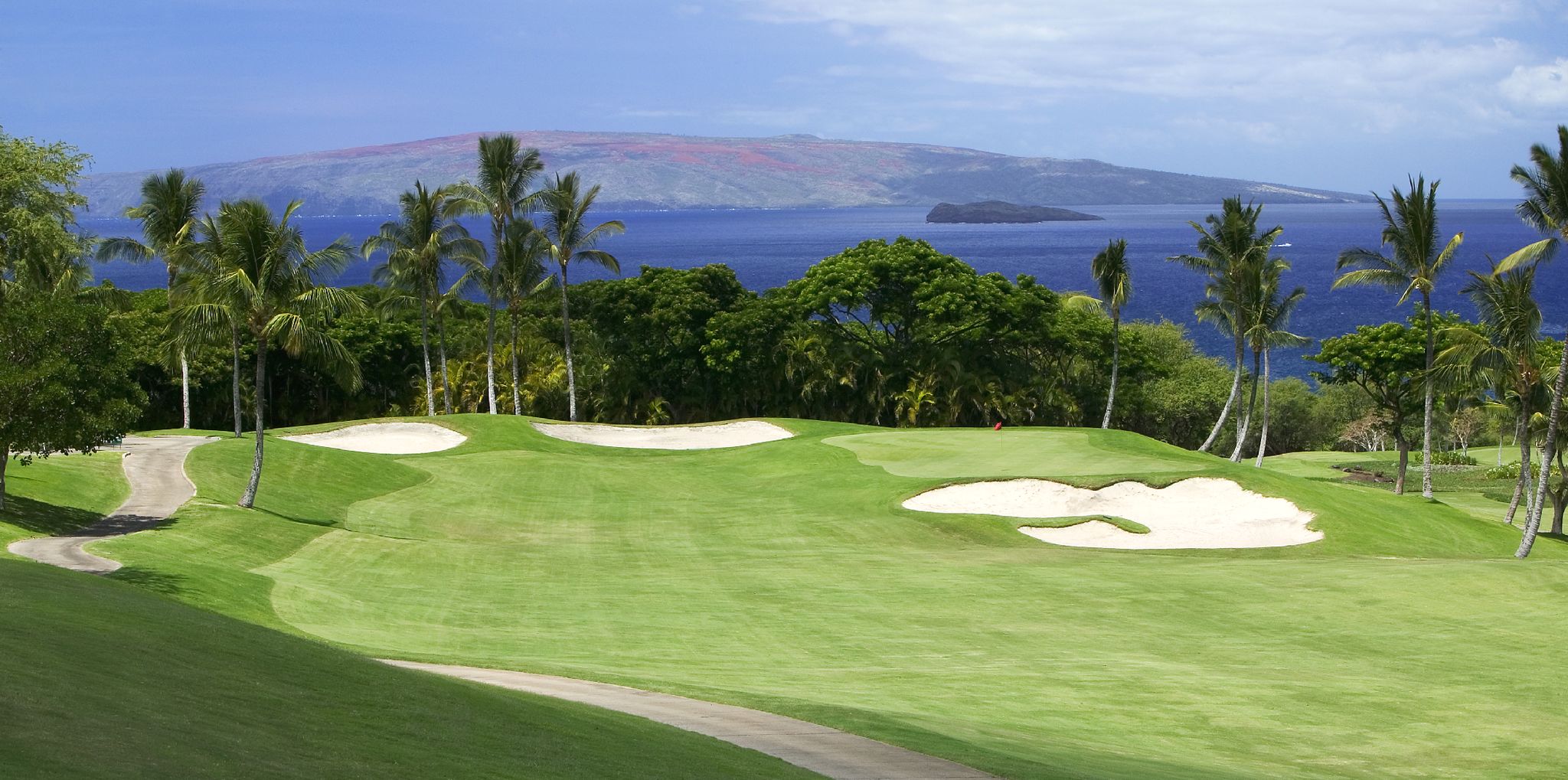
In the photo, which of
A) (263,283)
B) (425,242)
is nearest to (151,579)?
(263,283)

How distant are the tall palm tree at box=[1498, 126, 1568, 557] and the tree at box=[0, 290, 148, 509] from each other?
3238 centimetres

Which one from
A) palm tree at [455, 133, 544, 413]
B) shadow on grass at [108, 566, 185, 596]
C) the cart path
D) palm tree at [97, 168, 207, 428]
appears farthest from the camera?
palm tree at [455, 133, 544, 413]

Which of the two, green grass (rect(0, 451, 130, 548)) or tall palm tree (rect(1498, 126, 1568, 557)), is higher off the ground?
tall palm tree (rect(1498, 126, 1568, 557))

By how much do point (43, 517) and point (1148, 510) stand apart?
25.3 meters

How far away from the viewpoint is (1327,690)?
16828mm

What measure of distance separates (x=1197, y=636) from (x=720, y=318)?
45631 millimetres

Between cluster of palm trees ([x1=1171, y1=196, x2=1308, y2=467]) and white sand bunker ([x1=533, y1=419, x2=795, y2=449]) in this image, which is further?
cluster of palm trees ([x1=1171, y1=196, x2=1308, y2=467])

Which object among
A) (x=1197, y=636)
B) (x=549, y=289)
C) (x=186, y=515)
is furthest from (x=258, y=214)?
(x=549, y=289)

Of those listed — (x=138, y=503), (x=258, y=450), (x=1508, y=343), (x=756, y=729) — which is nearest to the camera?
(x=756, y=729)

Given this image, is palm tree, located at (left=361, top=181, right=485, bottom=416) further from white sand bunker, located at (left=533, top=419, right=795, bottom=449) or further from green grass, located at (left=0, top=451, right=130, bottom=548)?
green grass, located at (left=0, top=451, right=130, bottom=548)

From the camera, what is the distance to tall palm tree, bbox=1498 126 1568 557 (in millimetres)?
32281

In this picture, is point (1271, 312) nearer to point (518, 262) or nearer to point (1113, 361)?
point (1113, 361)

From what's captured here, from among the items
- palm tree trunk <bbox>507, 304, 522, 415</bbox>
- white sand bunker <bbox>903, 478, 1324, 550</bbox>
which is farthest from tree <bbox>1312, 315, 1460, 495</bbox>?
palm tree trunk <bbox>507, 304, 522, 415</bbox>

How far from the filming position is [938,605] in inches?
882
